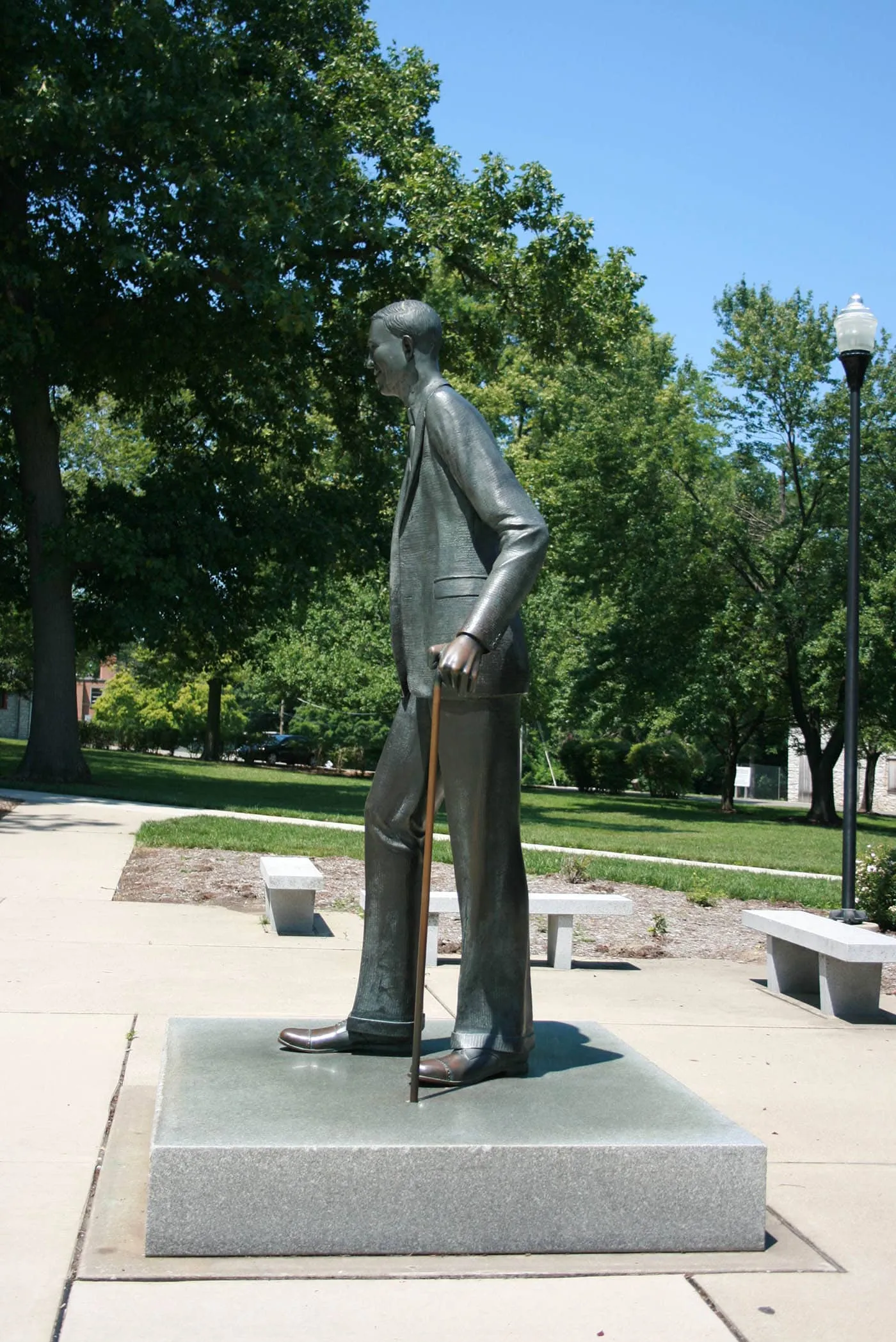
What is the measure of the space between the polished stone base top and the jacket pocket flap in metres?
1.62

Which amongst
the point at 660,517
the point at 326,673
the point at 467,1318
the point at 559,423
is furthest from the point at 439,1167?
the point at 559,423

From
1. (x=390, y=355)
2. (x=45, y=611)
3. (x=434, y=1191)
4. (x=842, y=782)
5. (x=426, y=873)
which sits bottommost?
(x=434, y=1191)

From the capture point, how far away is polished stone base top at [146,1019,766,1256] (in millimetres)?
3676

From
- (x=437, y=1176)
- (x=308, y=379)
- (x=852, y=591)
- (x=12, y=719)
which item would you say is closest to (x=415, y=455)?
(x=437, y=1176)

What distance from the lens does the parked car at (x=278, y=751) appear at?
4794cm

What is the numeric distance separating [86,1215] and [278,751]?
1794 inches

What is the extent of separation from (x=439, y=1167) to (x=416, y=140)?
67.8 ft

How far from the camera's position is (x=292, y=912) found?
9453mm

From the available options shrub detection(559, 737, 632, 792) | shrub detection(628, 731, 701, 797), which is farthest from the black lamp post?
shrub detection(628, 731, 701, 797)

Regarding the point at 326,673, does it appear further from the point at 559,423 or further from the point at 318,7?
the point at 318,7

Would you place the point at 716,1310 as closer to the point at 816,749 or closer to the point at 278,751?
the point at 816,749

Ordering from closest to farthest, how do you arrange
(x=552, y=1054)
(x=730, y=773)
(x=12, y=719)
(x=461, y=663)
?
(x=461, y=663) → (x=552, y=1054) → (x=730, y=773) → (x=12, y=719)

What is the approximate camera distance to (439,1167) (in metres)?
3.77

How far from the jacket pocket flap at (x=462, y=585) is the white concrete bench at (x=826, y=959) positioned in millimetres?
3748
